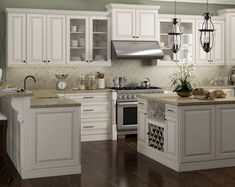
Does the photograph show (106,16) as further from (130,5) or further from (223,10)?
(223,10)

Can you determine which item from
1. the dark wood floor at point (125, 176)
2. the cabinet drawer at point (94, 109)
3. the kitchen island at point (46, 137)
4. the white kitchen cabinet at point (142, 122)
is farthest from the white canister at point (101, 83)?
the kitchen island at point (46, 137)

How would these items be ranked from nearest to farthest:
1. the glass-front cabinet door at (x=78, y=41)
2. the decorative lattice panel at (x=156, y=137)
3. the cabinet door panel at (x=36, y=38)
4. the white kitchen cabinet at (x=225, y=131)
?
the white kitchen cabinet at (x=225, y=131)
the decorative lattice panel at (x=156, y=137)
the cabinet door panel at (x=36, y=38)
the glass-front cabinet door at (x=78, y=41)

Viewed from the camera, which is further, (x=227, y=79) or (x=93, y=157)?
(x=227, y=79)

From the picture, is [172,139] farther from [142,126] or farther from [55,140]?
[55,140]

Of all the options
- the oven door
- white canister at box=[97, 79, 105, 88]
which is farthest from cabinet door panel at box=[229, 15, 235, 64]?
white canister at box=[97, 79, 105, 88]

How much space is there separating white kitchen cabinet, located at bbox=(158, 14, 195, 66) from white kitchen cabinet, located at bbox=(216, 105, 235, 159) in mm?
3201

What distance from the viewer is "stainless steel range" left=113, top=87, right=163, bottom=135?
8281 millimetres

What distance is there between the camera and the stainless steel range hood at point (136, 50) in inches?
335

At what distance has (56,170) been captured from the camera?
563 centimetres

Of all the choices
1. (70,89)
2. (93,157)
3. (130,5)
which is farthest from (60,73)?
(93,157)

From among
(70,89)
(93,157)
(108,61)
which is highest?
(108,61)

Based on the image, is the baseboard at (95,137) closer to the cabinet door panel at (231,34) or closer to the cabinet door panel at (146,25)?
the cabinet door panel at (146,25)

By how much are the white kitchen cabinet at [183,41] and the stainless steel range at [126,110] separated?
3.74 feet

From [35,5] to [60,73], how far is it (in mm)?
1351
